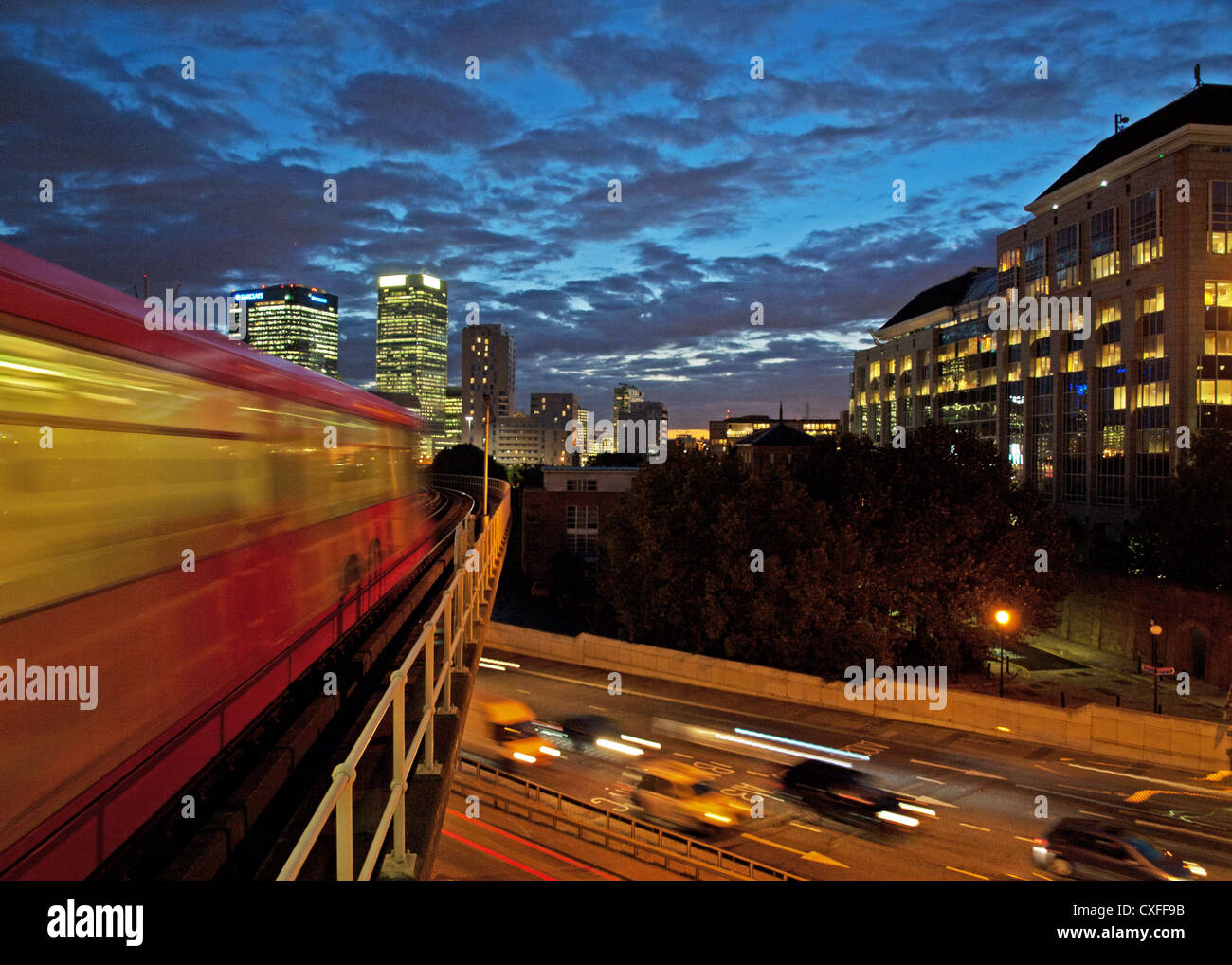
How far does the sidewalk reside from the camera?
25203mm

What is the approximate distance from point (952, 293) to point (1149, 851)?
65.7 meters

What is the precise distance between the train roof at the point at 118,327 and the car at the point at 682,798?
36.8 ft

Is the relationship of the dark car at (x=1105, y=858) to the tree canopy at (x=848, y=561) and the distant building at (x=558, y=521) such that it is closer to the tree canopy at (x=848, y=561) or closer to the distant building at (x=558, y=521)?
the tree canopy at (x=848, y=561)

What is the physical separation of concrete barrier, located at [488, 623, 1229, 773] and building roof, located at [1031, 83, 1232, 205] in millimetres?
32022

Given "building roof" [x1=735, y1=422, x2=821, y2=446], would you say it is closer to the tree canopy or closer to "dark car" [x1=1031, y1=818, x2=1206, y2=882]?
the tree canopy

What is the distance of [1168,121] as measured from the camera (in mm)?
40344

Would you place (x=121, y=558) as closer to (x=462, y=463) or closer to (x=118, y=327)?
(x=118, y=327)

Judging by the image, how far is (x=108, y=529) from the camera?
4.19m

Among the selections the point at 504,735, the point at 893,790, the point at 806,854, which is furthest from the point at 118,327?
the point at 504,735

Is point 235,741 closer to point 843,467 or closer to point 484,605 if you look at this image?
point 484,605

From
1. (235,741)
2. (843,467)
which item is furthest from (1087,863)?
(843,467)

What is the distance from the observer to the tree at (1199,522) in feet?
93.6

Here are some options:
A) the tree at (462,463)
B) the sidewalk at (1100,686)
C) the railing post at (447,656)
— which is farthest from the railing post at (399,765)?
the tree at (462,463)
